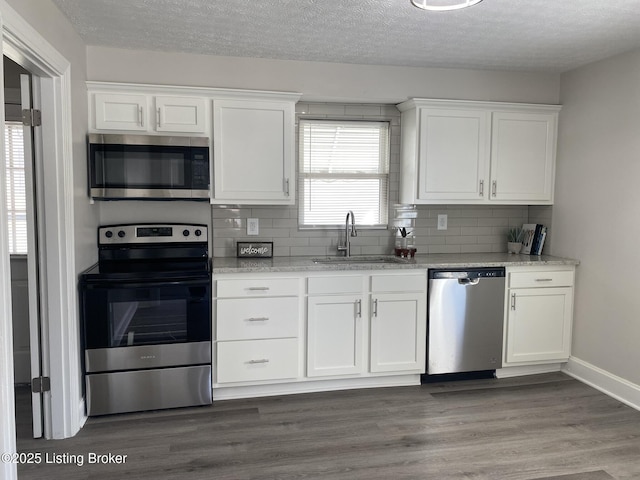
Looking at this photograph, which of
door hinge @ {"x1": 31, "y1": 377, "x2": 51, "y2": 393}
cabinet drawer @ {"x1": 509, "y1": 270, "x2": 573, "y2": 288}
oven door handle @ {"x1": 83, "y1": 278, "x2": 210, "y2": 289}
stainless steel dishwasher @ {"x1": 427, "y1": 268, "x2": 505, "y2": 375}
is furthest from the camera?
cabinet drawer @ {"x1": 509, "y1": 270, "x2": 573, "y2": 288}

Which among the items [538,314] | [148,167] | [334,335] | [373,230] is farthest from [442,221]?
[148,167]

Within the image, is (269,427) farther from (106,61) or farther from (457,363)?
(106,61)

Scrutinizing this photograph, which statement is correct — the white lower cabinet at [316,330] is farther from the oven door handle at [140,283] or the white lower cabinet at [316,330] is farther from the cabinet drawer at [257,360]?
the oven door handle at [140,283]

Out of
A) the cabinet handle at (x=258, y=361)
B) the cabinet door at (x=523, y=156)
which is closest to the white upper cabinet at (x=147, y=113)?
the cabinet handle at (x=258, y=361)

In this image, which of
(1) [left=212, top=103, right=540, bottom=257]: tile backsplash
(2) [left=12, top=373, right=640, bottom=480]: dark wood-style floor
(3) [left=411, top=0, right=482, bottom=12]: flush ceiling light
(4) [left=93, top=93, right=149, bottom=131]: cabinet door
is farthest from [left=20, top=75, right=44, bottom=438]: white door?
(3) [left=411, top=0, right=482, bottom=12]: flush ceiling light

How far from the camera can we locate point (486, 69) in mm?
3697

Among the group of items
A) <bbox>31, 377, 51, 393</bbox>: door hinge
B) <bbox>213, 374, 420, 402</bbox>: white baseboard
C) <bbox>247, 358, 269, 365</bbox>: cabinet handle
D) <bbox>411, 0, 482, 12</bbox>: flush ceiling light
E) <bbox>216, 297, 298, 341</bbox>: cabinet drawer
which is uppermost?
<bbox>411, 0, 482, 12</bbox>: flush ceiling light

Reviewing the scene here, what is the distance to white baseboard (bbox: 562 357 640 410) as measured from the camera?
317 centimetres

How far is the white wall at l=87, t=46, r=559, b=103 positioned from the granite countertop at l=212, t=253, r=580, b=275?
1219 millimetres

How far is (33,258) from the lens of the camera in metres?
2.57

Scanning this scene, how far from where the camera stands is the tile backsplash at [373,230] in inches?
145

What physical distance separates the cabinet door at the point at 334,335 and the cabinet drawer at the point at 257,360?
14 cm

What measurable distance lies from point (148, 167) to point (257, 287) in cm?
105

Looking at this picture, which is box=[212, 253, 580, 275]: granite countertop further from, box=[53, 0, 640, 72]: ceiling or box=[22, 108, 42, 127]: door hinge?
box=[53, 0, 640, 72]: ceiling
